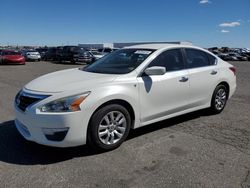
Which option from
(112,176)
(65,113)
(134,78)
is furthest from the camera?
(134,78)

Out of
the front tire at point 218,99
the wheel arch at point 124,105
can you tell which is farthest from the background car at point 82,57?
the wheel arch at point 124,105

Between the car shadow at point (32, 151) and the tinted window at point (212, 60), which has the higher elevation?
the tinted window at point (212, 60)

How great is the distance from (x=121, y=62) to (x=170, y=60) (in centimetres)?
91

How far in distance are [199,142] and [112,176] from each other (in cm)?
181

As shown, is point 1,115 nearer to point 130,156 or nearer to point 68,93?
point 68,93

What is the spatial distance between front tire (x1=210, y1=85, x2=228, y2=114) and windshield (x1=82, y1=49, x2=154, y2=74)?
2.03 meters

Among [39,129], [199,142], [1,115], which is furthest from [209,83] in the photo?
[1,115]

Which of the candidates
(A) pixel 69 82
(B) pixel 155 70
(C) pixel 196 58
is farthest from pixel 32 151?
(C) pixel 196 58

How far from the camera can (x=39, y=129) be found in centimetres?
368

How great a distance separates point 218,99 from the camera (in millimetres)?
6102

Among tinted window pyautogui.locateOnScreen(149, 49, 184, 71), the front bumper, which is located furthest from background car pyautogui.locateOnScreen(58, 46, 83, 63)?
the front bumper

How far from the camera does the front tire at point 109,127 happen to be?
3859 mm

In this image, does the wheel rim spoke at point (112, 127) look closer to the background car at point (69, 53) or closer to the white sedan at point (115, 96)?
the white sedan at point (115, 96)

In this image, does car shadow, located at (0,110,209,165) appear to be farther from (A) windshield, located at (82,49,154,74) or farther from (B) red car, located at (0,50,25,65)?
(B) red car, located at (0,50,25,65)
